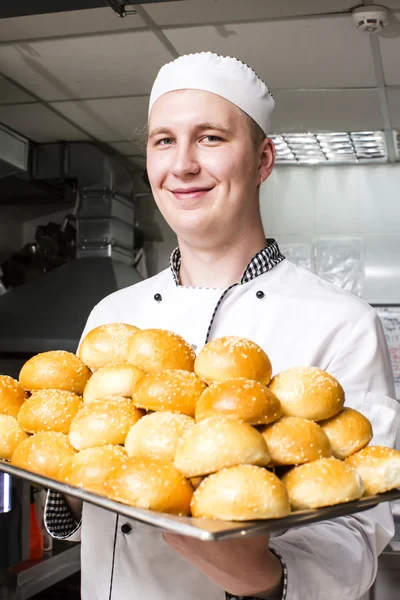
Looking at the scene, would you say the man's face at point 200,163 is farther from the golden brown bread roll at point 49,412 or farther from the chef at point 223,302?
the golden brown bread roll at point 49,412

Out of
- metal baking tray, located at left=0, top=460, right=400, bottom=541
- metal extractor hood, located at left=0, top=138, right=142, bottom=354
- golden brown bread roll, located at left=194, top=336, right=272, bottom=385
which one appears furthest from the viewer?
metal extractor hood, located at left=0, top=138, right=142, bottom=354

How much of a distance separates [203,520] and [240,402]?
0.13m

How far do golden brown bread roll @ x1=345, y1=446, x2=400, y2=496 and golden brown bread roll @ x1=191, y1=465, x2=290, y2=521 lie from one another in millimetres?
124

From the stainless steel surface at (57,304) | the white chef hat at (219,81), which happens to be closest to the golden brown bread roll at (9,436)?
the white chef hat at (219,81)

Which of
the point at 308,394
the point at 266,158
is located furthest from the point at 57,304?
the point at 308,394

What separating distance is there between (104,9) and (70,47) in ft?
1.22

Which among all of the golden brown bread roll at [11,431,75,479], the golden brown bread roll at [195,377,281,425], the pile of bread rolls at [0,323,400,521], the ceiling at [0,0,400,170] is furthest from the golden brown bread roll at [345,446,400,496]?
the ceiling at [0,0,400,170]

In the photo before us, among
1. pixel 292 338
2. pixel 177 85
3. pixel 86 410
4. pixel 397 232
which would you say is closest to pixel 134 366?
pixel 86 410

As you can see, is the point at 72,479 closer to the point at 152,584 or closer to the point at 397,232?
the point at 152,584

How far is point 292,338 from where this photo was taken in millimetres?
1288

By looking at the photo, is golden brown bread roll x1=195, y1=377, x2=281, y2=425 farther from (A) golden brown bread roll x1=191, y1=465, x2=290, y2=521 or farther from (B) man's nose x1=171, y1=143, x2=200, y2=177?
(B) man's nose x1=171, y1=143, x2=200, y2=177

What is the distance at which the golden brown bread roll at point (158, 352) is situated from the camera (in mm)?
867

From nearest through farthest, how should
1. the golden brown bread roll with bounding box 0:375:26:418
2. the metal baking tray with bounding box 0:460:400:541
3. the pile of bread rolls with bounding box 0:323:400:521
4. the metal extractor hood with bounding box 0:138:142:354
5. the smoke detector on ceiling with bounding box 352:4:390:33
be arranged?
the metal baking tray with bounding box 0:460:400:541 < the pile of bread rolls with bounding box 0:323:400:521 < the golden brown bread roll with bounding box 0:375:26:418 < the smoke detector on ceiling with bounding box 352:4:390:33 < the metal extractor hood with bounding box 0:138:142:354

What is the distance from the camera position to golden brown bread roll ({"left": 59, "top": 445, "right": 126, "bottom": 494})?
75 centimetres
